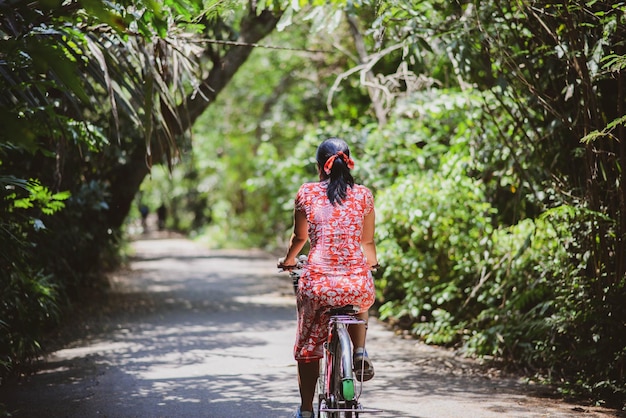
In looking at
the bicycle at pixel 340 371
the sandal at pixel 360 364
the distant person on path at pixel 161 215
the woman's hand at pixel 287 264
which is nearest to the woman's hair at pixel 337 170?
the bicycle at pixel 340 371

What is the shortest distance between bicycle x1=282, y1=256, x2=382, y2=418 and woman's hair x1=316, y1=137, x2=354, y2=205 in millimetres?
484

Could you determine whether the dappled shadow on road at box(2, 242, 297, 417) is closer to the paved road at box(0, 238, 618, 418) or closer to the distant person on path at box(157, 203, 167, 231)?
the paved road at box(0, 238, 618, 418)

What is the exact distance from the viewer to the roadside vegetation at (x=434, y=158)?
607 centimetres

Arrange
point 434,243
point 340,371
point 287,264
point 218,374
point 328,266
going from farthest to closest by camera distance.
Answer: point 434,243 → point 218,374 → point 287,264 → point 328,266 → point 340,371

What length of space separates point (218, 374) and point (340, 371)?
3.36 m

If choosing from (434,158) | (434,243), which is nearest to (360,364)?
(434,243)

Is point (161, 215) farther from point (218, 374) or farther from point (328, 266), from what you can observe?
point (328, 266)

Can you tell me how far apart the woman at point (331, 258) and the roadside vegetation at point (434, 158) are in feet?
4.17

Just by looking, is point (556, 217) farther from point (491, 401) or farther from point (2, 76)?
point (2, 76)

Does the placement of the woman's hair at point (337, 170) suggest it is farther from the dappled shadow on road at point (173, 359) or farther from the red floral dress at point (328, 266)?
the dappled shadow on road at point (173, 359)

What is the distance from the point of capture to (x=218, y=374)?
7445 mm

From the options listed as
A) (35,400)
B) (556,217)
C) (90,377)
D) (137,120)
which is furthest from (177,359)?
(556,217)

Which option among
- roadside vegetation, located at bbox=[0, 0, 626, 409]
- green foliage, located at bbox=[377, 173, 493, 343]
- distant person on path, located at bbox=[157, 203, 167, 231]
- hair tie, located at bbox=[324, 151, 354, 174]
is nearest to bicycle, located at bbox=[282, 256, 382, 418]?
hair tie, located at bbox=[324, 151, 354, 174]

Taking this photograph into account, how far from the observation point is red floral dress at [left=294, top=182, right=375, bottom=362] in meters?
4.45
